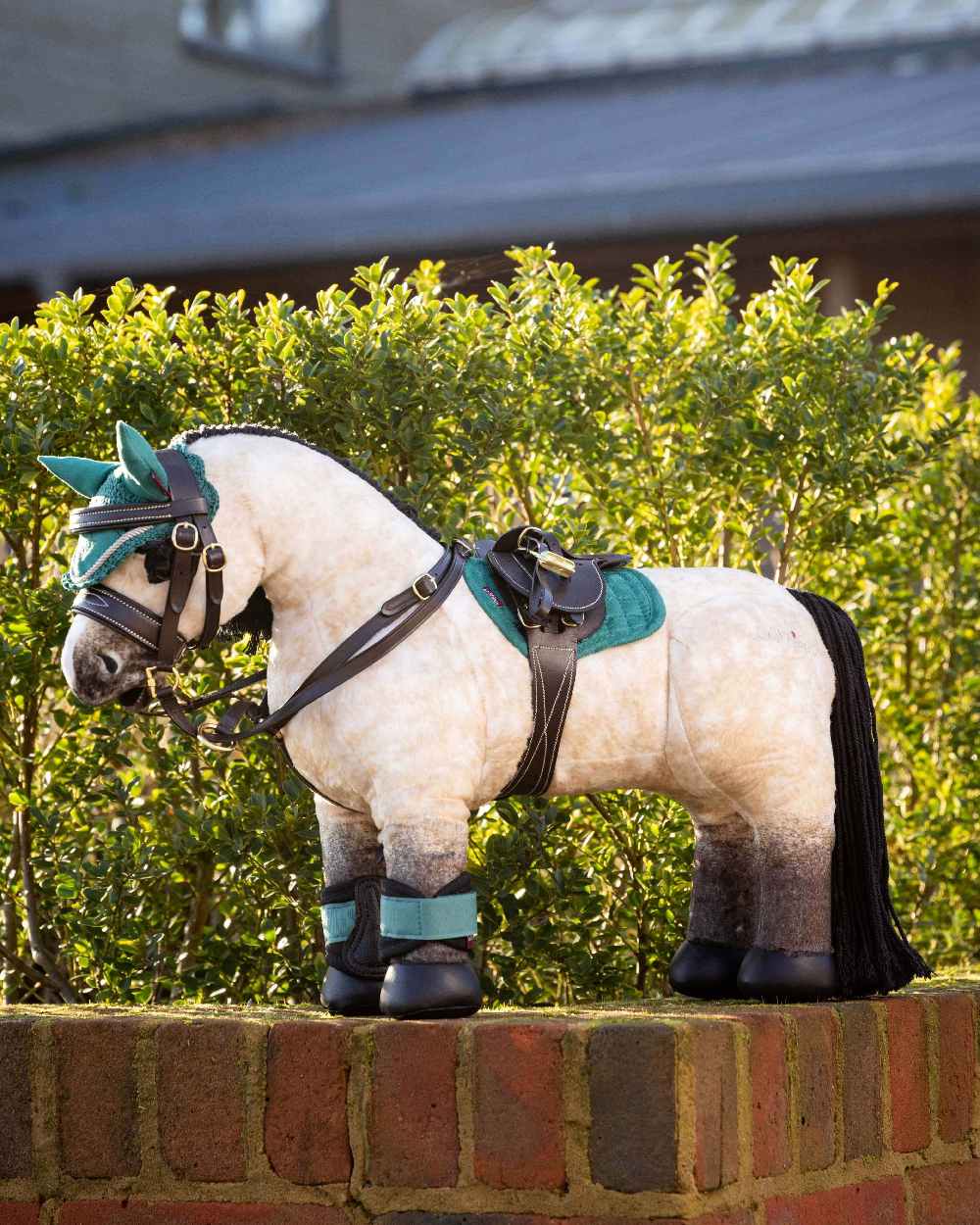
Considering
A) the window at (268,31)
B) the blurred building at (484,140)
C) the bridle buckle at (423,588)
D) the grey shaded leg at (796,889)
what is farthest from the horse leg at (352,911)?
the window at (268,31)

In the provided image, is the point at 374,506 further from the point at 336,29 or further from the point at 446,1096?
the point at 336,29

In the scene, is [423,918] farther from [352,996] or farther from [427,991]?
[352,996]

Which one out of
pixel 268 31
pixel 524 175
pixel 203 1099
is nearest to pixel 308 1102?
pixel 203 1099

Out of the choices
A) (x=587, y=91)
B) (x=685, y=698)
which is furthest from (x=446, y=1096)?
(x=587, y=91)

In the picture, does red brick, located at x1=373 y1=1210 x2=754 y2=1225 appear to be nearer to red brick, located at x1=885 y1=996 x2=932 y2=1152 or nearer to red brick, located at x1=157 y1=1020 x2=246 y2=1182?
red brick, located at x1=157 y1=1020 x2=246 y2=1182

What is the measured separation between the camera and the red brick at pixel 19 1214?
2.49 m

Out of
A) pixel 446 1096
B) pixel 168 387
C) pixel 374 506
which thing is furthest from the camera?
pixel 168 387

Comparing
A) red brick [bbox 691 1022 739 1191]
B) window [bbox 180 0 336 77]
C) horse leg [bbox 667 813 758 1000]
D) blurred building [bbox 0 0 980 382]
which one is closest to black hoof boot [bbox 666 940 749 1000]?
horse leg [bbox 667 813 758 1000]

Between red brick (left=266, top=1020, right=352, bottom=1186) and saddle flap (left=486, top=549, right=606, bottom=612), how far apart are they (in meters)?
0.64

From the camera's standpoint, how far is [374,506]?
2.55m

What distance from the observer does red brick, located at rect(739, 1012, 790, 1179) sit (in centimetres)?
244

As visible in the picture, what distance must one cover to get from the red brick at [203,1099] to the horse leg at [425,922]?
22 cm

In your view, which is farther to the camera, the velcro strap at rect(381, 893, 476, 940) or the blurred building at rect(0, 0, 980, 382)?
the blurred building at rect(0, 0, 980, 382)

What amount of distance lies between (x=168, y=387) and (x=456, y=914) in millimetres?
1196
